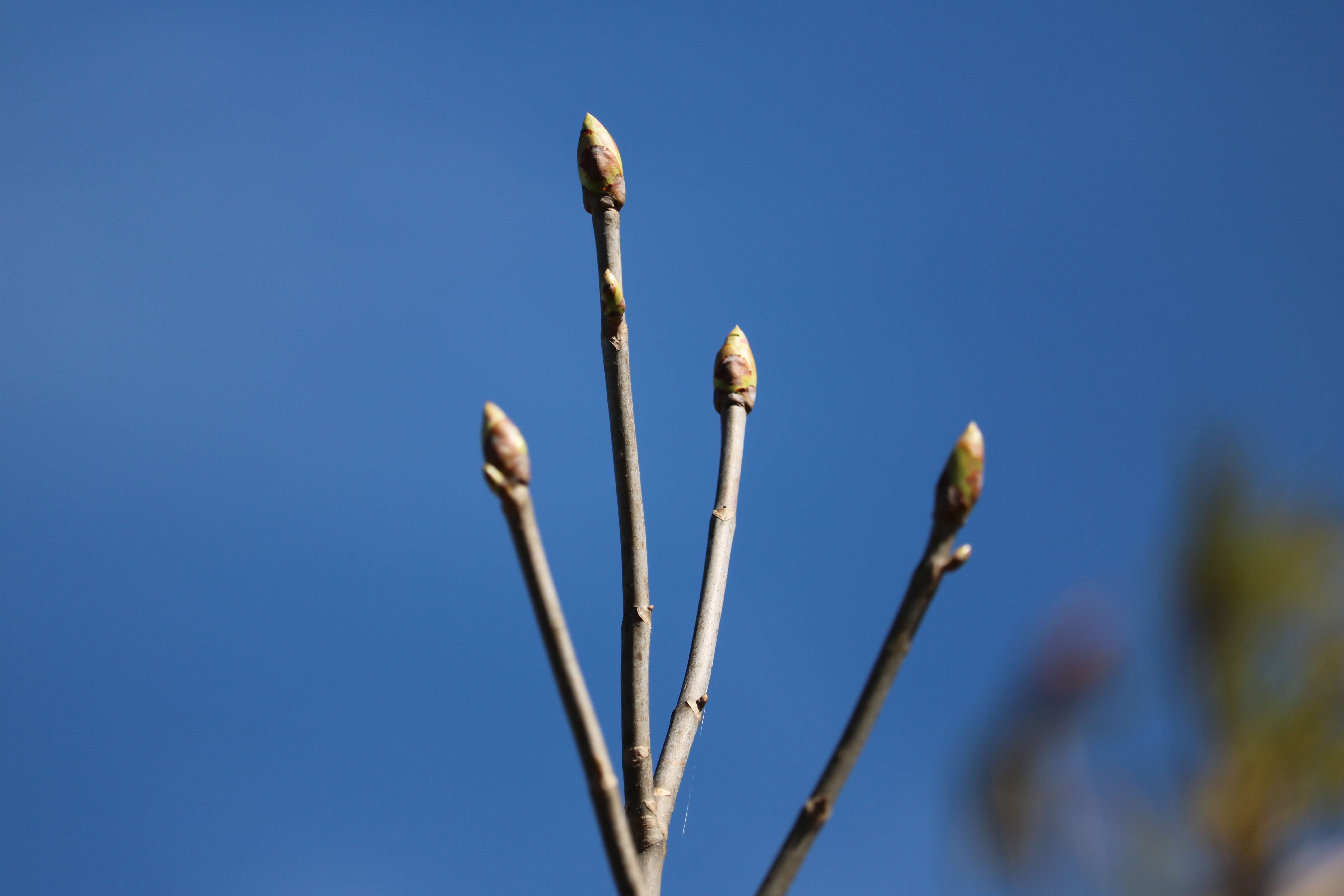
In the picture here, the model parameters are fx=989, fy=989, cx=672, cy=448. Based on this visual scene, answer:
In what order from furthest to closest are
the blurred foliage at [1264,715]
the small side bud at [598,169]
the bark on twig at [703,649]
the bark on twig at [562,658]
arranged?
1. the small side bud at [598,169]
2. the bark on twig at [703,649]
3. the bark on twig at [562,658]
4. the blurred foliage at [1264,715]

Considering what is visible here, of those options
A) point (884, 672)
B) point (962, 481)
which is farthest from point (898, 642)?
point (962, 481)

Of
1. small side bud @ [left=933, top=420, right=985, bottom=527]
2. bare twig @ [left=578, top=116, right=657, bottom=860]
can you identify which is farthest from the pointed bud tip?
bare twig @ [left=578, top=116, right=657, bottom=860]

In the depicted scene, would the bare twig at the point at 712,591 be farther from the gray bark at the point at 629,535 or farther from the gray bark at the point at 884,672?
the gray bark at the point at 884,672

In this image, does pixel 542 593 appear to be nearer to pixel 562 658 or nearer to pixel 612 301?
pixel 562 658

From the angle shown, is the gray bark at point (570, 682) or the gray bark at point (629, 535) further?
the gray bark at point (629, 535)

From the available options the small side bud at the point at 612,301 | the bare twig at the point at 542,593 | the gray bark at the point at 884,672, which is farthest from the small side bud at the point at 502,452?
the small side bud at the point at 612,301

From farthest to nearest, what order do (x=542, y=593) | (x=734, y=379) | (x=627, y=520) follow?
(x=734, y=379) < (x=627, y=520) < (x=542, y=593)

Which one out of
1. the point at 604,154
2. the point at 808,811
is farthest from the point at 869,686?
the point at 604,154

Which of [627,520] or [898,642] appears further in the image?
[627,520]
